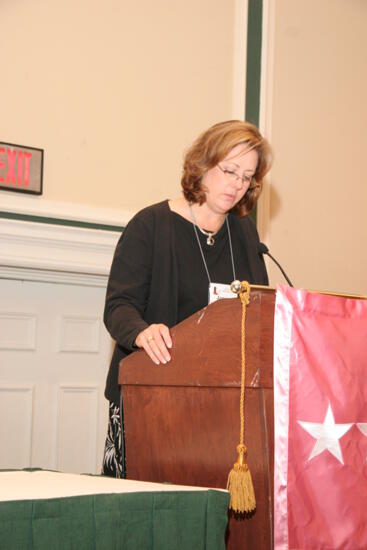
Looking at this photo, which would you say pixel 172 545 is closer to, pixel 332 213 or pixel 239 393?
pixel 239 393

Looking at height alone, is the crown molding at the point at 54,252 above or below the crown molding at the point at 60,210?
below

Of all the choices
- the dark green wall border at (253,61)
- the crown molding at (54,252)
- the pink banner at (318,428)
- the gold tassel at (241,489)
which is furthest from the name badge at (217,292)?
the dark green wall border at (253,61)

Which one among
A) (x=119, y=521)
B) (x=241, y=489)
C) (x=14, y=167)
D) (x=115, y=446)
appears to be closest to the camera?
(x=119, y=521)

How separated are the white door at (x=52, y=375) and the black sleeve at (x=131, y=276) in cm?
170

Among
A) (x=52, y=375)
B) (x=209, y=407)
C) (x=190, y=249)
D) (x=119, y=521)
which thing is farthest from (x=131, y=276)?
(x=52, y=375)

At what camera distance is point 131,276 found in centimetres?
219

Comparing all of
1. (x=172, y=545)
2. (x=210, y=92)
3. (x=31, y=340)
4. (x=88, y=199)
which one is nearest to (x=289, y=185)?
(x=210, y=92)

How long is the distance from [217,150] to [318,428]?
1.07 metres

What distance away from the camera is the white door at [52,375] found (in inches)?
147

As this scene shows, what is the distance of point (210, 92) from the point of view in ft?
14.1

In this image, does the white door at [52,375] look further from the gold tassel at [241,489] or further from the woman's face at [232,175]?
the gold tassel at [241,489]

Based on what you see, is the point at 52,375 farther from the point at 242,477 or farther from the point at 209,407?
the point at 242,477

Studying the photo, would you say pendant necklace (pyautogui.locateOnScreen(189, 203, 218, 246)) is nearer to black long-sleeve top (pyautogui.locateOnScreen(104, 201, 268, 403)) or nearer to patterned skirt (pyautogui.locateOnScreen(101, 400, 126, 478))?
black long-sleeve top (pyautogui.locateOnScreen(104, 201, 268, 403))

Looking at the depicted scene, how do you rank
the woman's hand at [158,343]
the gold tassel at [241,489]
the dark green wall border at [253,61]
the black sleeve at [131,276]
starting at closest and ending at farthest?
1. the gold tassel at [241,489]
2. the woman's hand at [158,343]
3. the black sleeve at [131,276]
4. the dark green wall border at [253,61]
